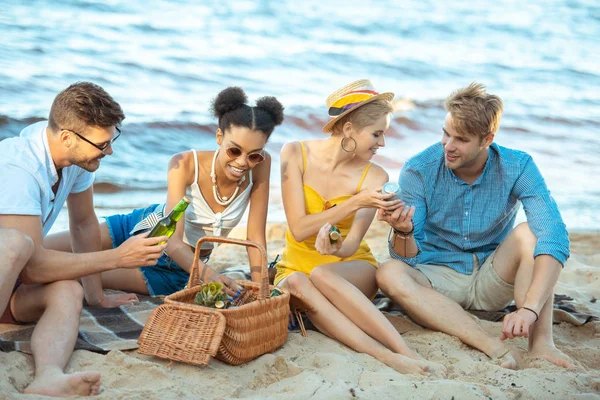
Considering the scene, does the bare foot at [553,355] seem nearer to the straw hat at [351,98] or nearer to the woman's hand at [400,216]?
the woman's hand at [400,216]

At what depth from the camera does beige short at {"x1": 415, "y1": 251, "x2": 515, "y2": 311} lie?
4.78 meters

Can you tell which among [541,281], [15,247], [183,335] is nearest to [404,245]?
[541,281]

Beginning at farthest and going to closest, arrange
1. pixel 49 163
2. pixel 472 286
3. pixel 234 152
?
pixel 472 286 < pixel 234 152 < pixel 49 163

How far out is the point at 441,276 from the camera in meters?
4.87

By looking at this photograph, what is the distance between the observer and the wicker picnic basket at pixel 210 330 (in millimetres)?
3609

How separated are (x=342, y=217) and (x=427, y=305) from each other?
0.75m

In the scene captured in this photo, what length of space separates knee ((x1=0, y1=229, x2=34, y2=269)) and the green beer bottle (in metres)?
0.66

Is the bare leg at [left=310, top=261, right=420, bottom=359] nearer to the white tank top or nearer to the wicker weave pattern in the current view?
the white tank top

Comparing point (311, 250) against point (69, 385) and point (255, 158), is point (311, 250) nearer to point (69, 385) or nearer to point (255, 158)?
point (255, 158)

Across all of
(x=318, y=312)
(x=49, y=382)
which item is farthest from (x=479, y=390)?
(x=49, y=382)

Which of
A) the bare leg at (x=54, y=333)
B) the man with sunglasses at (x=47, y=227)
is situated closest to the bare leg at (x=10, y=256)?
the man with sunglasses at (x=47, y=227)

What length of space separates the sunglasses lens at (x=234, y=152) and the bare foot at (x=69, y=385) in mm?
1645

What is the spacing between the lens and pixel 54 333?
143 inches

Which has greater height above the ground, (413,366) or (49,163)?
(49,163)
